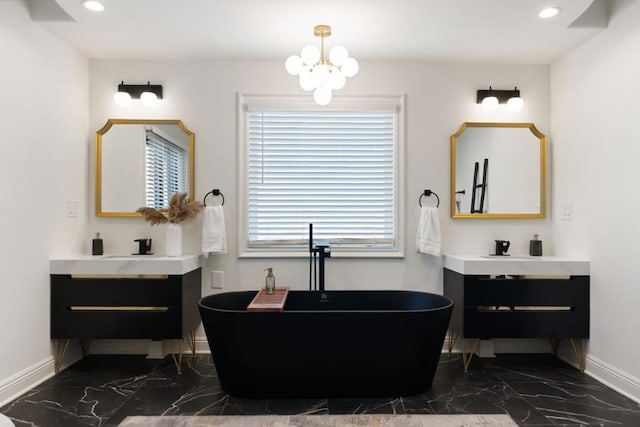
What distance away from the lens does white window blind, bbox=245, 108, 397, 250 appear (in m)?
3.51

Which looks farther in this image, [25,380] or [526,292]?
[526,292]

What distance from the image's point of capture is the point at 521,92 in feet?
11.6

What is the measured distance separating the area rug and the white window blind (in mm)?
1449

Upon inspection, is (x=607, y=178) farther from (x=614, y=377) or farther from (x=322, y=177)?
(x=322, y=177)

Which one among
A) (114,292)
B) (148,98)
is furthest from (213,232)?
(148,98)

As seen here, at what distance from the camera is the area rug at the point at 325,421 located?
2246mm

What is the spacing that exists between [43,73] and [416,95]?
2740 millimetres

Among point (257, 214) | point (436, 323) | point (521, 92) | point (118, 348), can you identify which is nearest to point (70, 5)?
point (257, 214)

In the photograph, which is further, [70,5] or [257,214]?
[257,214]

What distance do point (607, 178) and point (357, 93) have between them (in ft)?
6.23

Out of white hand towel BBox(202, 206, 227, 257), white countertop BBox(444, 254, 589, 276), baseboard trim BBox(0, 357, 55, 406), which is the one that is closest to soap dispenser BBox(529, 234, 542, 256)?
white countertop BBox(444, 254, 589, 276)

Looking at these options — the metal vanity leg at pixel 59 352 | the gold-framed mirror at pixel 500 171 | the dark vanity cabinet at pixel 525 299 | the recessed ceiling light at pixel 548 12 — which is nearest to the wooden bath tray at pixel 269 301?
the dark vanity cabinet at pixel 525 299

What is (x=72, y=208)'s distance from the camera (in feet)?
10.6

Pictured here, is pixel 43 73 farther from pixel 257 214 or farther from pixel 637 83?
pixel 637 83
